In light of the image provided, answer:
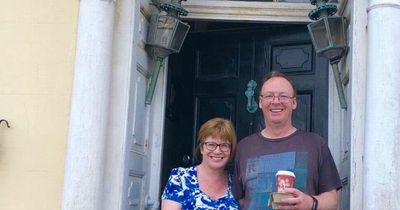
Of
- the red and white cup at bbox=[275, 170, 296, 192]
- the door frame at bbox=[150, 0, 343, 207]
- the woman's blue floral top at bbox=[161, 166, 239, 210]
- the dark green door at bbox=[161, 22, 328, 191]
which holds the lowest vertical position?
the woman's blue floral top at bbox=[161, 166, 239, 210]

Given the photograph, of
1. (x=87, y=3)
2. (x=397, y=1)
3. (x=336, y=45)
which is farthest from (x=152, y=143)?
(x=397, y=1)

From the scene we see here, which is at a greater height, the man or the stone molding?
the stone molding

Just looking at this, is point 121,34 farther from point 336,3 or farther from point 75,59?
point 336,3

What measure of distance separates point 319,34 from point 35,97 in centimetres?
180

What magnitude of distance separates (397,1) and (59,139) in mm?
2094

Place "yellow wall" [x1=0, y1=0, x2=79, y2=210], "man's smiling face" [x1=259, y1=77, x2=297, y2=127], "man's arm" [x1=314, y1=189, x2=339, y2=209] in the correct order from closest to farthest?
"man's arm" [x1=314, y1=189, x2=339, y2=209], "man's smiling face" [x1=259, y1=77, x2=297, y2=127], "yellow wall" [x1=0, y1=0, x2=79, y2=210]

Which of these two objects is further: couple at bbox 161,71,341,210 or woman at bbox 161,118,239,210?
woman at bbox 161,118,239,210

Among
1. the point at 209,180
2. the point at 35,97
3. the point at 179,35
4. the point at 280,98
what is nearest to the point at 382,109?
the point at 280,98

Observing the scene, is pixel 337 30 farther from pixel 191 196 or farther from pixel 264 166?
pixel 191 196

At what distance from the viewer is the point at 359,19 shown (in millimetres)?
3340

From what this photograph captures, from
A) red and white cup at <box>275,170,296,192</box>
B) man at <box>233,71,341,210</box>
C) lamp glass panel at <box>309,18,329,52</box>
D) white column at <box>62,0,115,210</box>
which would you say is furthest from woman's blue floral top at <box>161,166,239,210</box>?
lamp glass panel at <box>309,18,329,52</box>

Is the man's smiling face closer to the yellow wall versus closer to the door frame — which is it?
the door frame

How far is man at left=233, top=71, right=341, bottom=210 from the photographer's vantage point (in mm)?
2924

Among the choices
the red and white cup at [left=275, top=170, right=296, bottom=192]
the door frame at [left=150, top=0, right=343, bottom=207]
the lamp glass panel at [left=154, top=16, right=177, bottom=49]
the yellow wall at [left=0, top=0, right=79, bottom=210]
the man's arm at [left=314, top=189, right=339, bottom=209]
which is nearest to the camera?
the red and white cup at [left=275, top=170, right=296, bottom=192]
